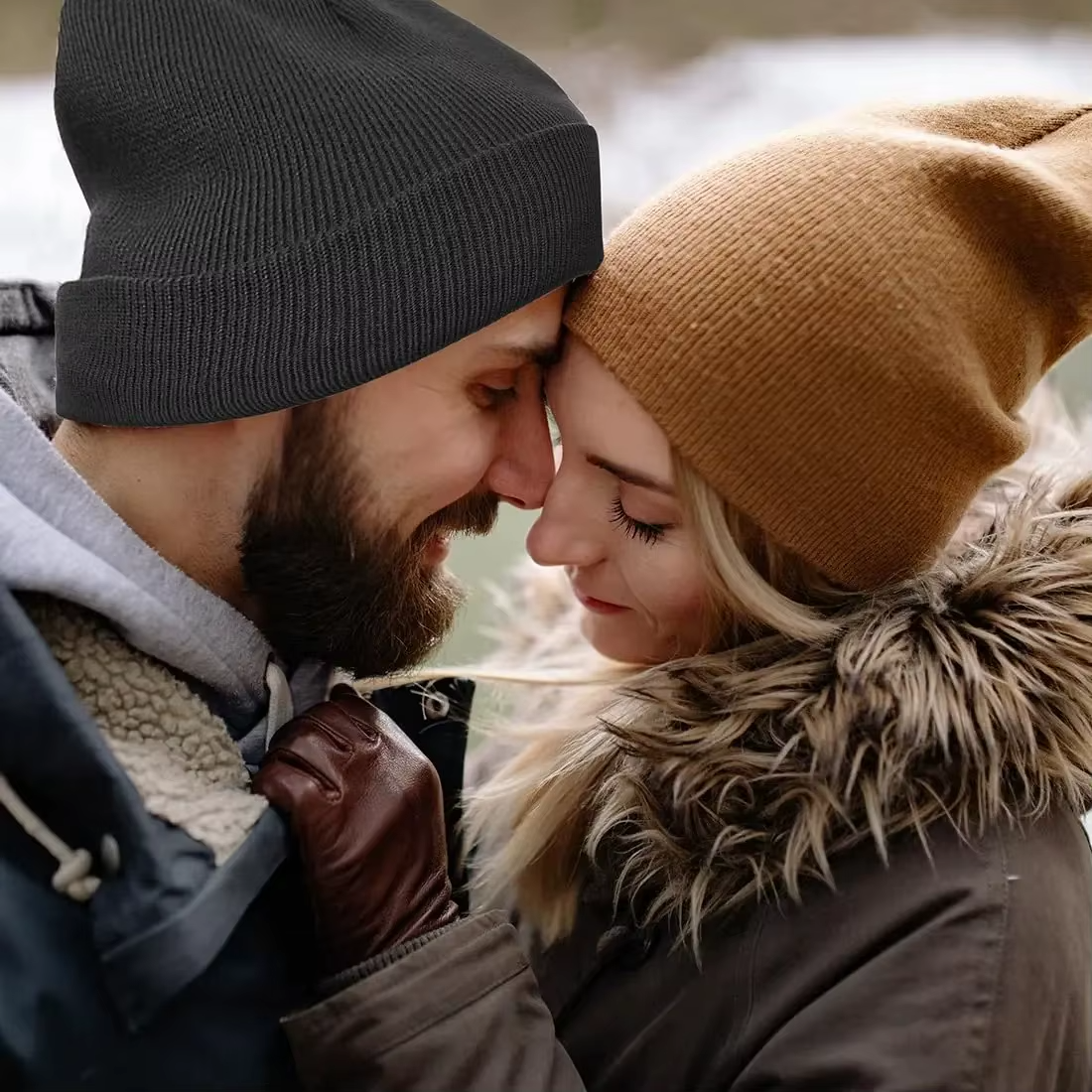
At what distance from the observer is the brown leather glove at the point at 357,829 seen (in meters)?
0.84

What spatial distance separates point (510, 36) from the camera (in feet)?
5.73

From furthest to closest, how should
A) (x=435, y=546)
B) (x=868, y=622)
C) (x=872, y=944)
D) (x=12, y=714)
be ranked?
(x=435, y=546) < (x=868, y=622) < (x=872, y=944) < (x=12, y=714)

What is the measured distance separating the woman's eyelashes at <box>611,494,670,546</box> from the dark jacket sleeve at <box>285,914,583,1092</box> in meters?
0.39

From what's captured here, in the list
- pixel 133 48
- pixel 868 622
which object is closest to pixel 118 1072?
pixel 868 622

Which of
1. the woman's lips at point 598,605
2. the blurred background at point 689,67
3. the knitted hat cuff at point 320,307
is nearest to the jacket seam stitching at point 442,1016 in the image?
the woman's lips at point 598,605

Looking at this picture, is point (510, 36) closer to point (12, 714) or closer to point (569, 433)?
point (569, 433)

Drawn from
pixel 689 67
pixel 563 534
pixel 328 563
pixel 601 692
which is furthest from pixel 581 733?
pixel 689 67

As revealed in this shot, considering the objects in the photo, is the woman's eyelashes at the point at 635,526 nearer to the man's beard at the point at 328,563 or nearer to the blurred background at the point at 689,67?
the man's beard at the point at 328,563

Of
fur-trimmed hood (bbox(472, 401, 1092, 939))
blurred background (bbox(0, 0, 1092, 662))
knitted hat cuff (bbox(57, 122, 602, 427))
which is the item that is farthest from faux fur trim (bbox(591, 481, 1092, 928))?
blurred background (bbox(0, 0, 1092, 662))

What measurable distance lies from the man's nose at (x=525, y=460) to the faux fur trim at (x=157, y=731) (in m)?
0.39

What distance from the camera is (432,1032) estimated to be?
811 millimetres

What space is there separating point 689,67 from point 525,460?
1025mm

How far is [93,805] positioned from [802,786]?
0.53 metres

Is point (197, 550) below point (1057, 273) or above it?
below
